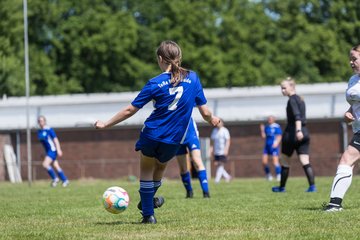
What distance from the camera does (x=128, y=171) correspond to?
3631 centimetres

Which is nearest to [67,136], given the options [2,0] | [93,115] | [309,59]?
[93,115]

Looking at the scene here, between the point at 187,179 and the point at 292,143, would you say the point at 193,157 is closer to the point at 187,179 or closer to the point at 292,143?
the point at 187,179

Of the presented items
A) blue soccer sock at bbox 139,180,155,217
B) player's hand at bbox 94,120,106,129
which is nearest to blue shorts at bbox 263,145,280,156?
blue soccer sock at bbox 139,180,155,217

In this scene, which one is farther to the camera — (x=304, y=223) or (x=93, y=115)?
(x=93, y=115)

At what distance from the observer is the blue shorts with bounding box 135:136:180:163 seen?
8.83 meters

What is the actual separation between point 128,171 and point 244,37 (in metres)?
18.1

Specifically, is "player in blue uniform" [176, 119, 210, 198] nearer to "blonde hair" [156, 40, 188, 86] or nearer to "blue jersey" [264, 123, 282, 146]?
"blonde hair" [156, 40, 188, 86]

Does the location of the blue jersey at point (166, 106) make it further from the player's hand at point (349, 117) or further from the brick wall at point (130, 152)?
the brick wall at point (130, 152)

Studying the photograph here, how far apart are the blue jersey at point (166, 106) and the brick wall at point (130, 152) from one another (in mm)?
27152

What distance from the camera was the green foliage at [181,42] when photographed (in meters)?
50.0

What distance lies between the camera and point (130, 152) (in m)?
37.0

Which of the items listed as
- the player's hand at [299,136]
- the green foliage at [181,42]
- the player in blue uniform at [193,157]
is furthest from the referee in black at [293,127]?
the green foliage at [181,42]

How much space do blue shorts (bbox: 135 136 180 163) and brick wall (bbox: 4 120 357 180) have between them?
27.1 metres

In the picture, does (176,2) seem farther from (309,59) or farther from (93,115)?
(93,115)
